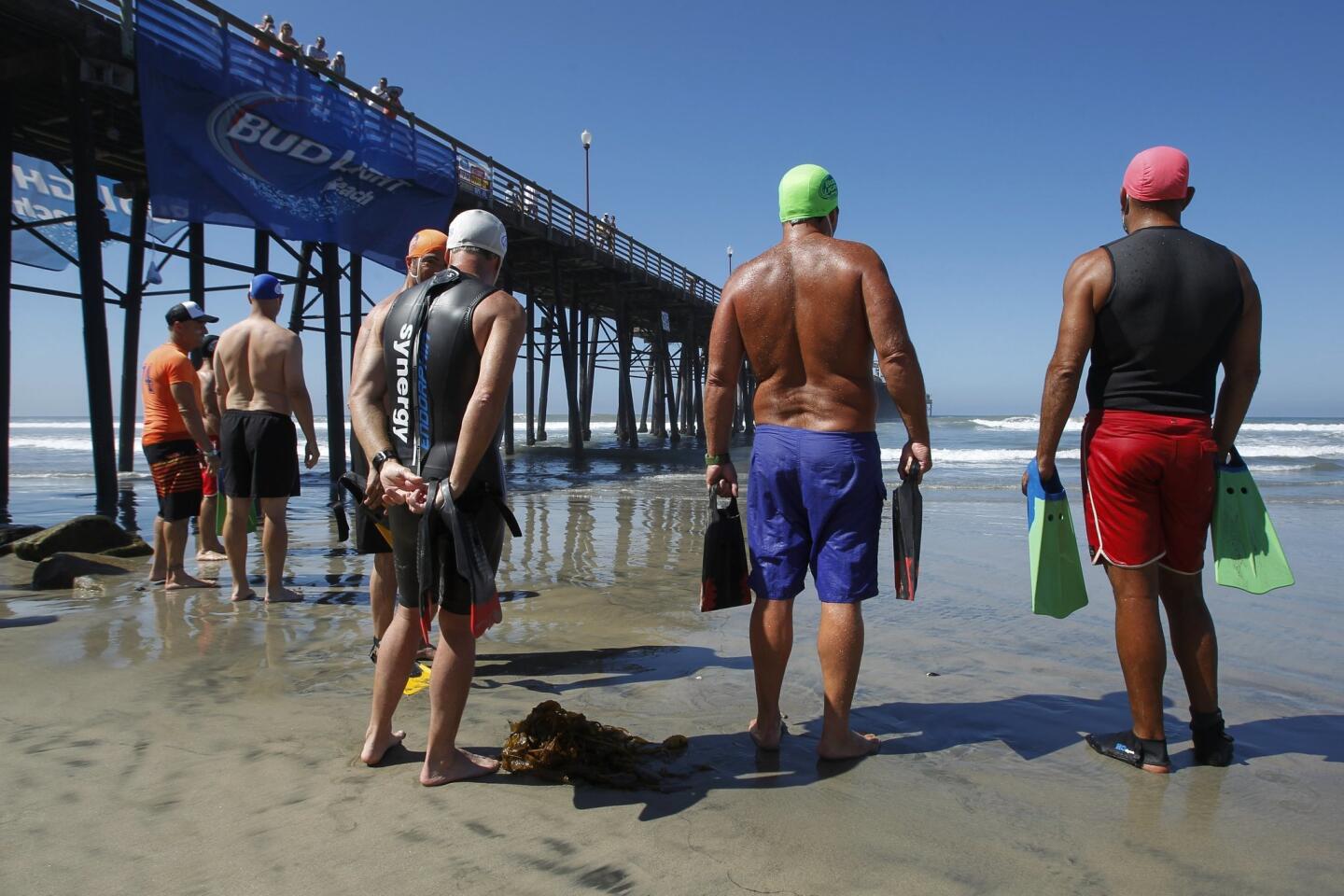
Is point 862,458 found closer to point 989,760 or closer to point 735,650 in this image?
point 989,760

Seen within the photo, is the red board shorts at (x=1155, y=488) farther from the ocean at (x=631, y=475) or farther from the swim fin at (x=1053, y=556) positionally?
the ocean at (x=631, y=475)

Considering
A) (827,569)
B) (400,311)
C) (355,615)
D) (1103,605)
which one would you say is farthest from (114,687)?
(1103,605)

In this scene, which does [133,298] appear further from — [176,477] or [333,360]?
[176,477]

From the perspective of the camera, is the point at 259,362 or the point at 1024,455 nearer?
the point at 259,362

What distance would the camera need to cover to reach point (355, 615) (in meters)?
4.03

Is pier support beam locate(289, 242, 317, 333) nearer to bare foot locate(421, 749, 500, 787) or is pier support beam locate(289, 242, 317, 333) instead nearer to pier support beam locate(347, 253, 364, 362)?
pier support beam locate(347, 253, 364, 362)

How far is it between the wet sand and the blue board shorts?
0.50m

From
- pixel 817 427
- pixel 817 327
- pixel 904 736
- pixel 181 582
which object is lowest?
pixel 904 736

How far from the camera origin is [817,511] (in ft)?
7.90

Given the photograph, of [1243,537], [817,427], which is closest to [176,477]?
[817,427]

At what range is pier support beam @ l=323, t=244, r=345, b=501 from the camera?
1006 centimetres

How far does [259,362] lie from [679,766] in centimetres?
324

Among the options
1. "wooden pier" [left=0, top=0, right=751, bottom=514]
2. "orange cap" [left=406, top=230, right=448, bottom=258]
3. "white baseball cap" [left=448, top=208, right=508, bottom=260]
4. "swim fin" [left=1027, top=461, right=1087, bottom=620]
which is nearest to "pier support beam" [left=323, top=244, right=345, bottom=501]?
Result: "wooden pier" [left=0, top=0, right=751, bottom=514]

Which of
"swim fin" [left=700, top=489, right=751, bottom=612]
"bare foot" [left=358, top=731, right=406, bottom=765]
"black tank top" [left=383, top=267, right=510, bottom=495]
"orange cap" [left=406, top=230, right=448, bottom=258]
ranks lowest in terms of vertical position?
"bare foot" [left=358, top=731, right=406, bottom=765]
